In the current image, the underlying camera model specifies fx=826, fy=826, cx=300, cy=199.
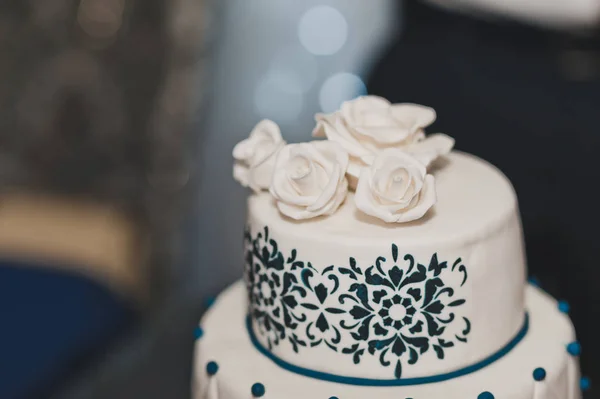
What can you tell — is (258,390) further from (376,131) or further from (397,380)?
(376,131)

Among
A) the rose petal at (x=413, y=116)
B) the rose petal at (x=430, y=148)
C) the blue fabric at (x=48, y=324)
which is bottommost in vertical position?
the blue fabric at (x=48, y=324)

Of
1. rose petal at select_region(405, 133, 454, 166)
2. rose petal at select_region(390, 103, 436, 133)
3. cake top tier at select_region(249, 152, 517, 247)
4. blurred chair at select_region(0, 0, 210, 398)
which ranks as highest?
rose petal at select_region(390, 103, 436, 133)

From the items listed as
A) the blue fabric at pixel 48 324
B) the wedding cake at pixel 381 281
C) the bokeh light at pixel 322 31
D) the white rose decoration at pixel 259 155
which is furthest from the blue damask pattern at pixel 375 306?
the bokeh light at pixel 322 31

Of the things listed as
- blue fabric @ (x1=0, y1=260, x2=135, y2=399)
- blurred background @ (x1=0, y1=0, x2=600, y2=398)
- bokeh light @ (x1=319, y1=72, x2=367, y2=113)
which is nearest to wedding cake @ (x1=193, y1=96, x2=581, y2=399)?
blurred background @ (x1=0, y1=0, x2=600, y2=398)

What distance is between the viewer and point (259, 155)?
108 centimetres

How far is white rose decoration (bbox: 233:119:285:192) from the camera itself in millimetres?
1069

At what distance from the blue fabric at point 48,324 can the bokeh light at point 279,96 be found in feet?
2.26

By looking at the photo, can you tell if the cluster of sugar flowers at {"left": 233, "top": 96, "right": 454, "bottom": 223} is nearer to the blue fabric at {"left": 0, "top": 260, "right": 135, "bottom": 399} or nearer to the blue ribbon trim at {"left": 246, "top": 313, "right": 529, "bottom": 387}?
the blue ribbon trim at {"left": 246, "top": 313, "right": 529, "bottom": 387}

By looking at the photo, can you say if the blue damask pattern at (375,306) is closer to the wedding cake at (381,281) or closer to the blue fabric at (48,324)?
the wedding cake at (381,281)

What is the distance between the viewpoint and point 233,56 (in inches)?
95.5

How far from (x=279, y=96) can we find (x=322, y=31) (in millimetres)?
221

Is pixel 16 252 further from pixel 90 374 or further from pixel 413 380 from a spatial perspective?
pixel 413 380

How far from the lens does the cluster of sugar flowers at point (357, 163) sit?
0.94 m

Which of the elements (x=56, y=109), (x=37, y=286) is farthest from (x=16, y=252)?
(x=56, y=109)
